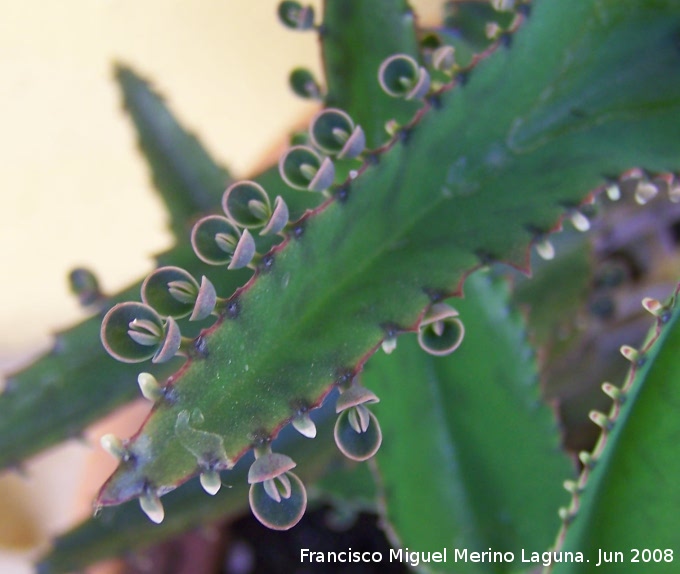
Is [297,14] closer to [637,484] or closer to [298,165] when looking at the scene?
[298,165]

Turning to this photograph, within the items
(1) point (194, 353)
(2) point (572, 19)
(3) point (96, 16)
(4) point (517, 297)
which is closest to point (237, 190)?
(1) point (194, 353)

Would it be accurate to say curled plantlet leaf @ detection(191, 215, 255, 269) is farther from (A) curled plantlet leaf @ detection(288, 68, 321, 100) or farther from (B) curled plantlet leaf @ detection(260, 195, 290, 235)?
(A) curled plantlet leaf @ detection(288, 68, 321, 100)

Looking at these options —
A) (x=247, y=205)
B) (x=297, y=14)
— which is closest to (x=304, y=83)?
(x=297, y=14)

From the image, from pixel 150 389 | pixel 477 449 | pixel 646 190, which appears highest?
pixel 150 389

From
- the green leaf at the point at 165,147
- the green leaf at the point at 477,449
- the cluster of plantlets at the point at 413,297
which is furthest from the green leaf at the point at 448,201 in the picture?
the green leaf at the point at 165,147

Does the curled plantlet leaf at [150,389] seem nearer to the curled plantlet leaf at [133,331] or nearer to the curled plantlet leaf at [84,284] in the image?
the curled plantlet leaf at [133,331]

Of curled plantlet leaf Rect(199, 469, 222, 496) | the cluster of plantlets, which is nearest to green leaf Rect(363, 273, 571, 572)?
the cluster of plantlets
